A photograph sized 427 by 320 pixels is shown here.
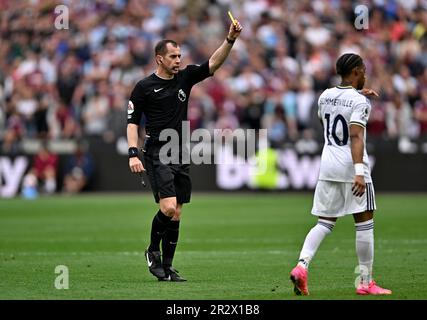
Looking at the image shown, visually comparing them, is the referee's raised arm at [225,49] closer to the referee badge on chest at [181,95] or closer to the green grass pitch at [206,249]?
Result: the referee badge on chest at [181,95]

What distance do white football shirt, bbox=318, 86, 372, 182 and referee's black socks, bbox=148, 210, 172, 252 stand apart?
207 centimetres

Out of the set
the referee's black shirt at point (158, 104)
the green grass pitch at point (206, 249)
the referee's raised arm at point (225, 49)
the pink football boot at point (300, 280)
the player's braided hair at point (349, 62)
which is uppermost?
the referee's raised arm at point (225, 49)

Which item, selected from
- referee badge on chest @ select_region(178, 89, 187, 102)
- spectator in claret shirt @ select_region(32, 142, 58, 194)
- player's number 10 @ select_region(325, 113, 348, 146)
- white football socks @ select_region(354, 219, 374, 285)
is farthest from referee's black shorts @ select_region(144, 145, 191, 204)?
spectator in claret shirt @ select_region(32, 142, 58, 194)

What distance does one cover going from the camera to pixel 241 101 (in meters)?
28.2

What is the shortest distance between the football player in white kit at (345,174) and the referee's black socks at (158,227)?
1.95 metres

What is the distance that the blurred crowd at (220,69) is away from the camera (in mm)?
27906

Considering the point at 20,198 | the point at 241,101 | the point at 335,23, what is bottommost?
the point at 20,198

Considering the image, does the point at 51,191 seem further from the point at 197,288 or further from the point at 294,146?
the point at 197,288

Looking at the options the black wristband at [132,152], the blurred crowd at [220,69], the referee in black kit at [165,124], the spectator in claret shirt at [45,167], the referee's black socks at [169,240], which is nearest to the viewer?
the black wristband at [132,152]

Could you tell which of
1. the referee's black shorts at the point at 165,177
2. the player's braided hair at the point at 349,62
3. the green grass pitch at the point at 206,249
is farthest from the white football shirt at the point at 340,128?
the referee's black shorts at the point at 165,177

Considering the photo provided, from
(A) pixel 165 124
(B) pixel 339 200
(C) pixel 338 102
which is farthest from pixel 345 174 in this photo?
(A) pixel 165 124

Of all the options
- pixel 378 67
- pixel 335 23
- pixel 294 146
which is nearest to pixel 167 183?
pixel 294 146

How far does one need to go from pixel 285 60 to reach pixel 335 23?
223 centimetres
